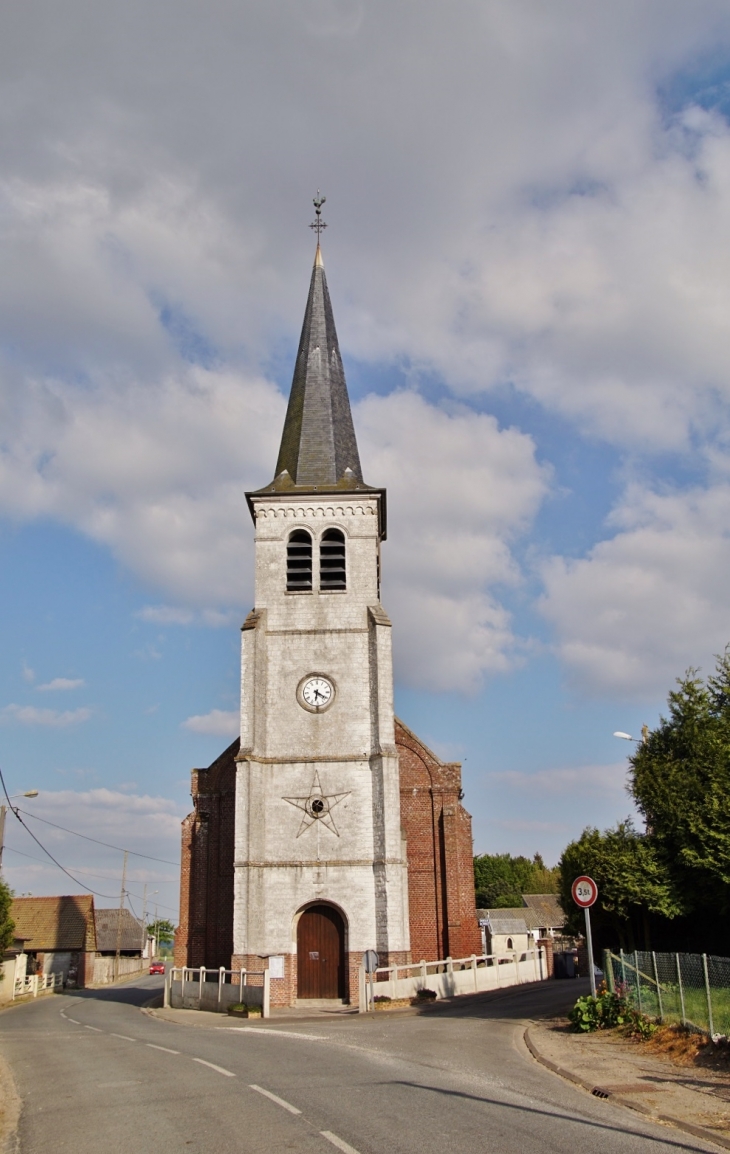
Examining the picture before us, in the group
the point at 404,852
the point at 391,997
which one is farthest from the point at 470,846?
the point at 391,997

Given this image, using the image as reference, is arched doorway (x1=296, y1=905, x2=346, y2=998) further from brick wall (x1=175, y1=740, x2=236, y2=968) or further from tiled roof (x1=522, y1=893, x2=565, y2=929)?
tiled roof (x1=522, y1=893, x2=565, y2=929)

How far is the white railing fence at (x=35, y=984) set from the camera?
4253cm

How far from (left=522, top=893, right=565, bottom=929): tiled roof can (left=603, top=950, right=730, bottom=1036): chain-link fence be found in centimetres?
6136

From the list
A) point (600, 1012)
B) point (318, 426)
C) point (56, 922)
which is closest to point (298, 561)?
point (318, 426)

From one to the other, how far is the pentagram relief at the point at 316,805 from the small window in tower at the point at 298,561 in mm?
6264

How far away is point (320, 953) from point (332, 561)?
11.8 m

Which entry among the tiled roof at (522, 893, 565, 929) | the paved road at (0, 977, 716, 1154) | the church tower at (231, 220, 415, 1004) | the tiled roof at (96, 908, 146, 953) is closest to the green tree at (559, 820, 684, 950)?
the paved road at (0, 977, 716, 1154)

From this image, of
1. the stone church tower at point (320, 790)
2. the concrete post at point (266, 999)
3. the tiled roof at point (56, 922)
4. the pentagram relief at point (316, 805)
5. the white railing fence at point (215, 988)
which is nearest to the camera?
the concrete post at point (266, 999)

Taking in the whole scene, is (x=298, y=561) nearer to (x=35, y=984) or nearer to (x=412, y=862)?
(x=412, y=862)

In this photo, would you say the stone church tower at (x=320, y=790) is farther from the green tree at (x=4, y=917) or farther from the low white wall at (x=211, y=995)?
the green tree at (x=4, y=917)

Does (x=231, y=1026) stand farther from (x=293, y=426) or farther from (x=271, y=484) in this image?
(x=293, y=426)

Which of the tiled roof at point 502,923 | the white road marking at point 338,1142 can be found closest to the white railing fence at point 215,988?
the white road marking at point 338,1142

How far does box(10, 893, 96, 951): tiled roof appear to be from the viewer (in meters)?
54.9

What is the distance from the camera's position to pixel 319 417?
108ft
